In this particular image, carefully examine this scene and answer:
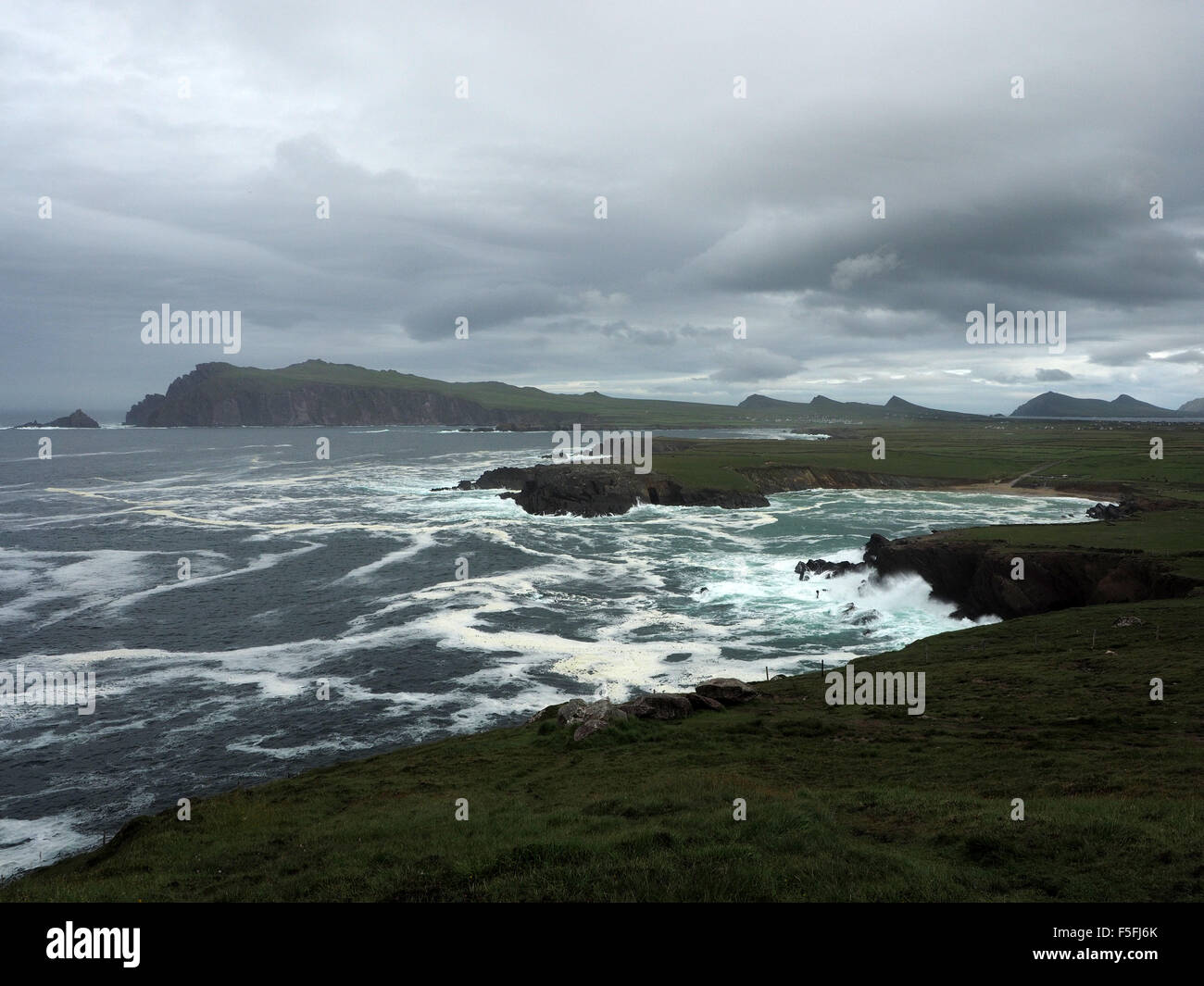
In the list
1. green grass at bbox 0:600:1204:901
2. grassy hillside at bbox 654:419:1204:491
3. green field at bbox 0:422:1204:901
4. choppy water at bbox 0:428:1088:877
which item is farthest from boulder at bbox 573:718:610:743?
grassy hillside at bbox 654:419:1204:491

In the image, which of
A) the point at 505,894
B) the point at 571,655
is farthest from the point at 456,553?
the point at 505,894

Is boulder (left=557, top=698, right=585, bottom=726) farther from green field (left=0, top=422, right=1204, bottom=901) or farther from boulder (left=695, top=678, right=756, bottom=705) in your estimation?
boulder (left=695, top=678, right=756, bottom=705)

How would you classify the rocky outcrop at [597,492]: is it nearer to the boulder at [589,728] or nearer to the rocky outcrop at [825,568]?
the rocky outcrop at [825,568]

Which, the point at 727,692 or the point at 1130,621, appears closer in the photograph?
the point at 727,692

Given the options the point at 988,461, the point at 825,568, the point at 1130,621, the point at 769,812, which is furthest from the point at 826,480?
the point at 769,812

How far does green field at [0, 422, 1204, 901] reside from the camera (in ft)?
43.4

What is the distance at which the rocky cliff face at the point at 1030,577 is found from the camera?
1713 inches

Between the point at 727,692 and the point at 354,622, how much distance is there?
28.0m

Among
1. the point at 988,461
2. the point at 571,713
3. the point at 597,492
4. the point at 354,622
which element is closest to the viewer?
the point at 571,713

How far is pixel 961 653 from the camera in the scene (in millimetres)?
36375

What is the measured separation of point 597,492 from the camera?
10112 centimetres

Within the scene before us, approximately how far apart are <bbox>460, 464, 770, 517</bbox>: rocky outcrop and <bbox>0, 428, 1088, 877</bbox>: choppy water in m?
4.12

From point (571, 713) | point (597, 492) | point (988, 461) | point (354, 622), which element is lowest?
point (354, 622)

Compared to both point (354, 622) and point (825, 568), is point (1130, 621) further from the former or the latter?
point (354, 622)
